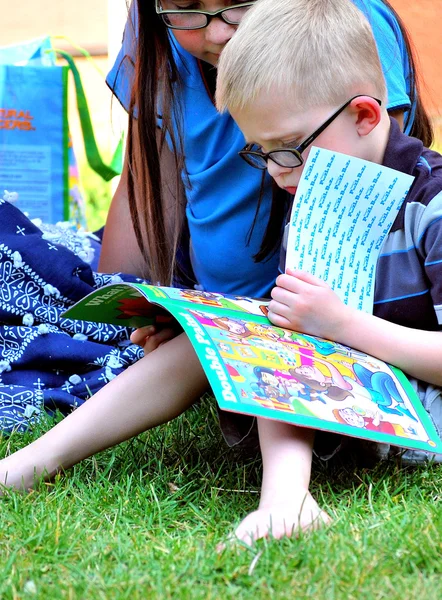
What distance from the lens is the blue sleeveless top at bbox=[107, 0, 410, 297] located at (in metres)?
1.67

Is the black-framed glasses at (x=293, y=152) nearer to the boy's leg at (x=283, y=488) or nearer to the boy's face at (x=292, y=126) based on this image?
the boy's face at (x=292, y=126)

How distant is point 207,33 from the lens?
4.84 ft

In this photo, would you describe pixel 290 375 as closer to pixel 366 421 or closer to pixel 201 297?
pixel 366 421

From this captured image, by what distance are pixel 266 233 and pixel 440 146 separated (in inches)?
83.7

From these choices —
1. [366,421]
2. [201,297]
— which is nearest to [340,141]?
Answer: [201,297]

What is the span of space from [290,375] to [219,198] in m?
0.66

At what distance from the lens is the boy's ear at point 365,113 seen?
49.4 inches

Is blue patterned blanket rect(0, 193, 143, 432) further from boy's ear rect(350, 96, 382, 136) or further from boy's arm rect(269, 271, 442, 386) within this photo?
boy's ear rect(350, 96, 382, 136)

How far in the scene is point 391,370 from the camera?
48.8 inches

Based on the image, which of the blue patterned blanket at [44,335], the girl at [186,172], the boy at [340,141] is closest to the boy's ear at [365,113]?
the boy at [340,141]

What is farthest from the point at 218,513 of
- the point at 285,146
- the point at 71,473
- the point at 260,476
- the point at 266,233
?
the point at 266,233

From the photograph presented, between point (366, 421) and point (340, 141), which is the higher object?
point (340, 141)

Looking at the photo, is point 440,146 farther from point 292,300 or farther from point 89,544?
point 89,544

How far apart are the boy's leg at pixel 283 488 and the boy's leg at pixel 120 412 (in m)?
0.18
